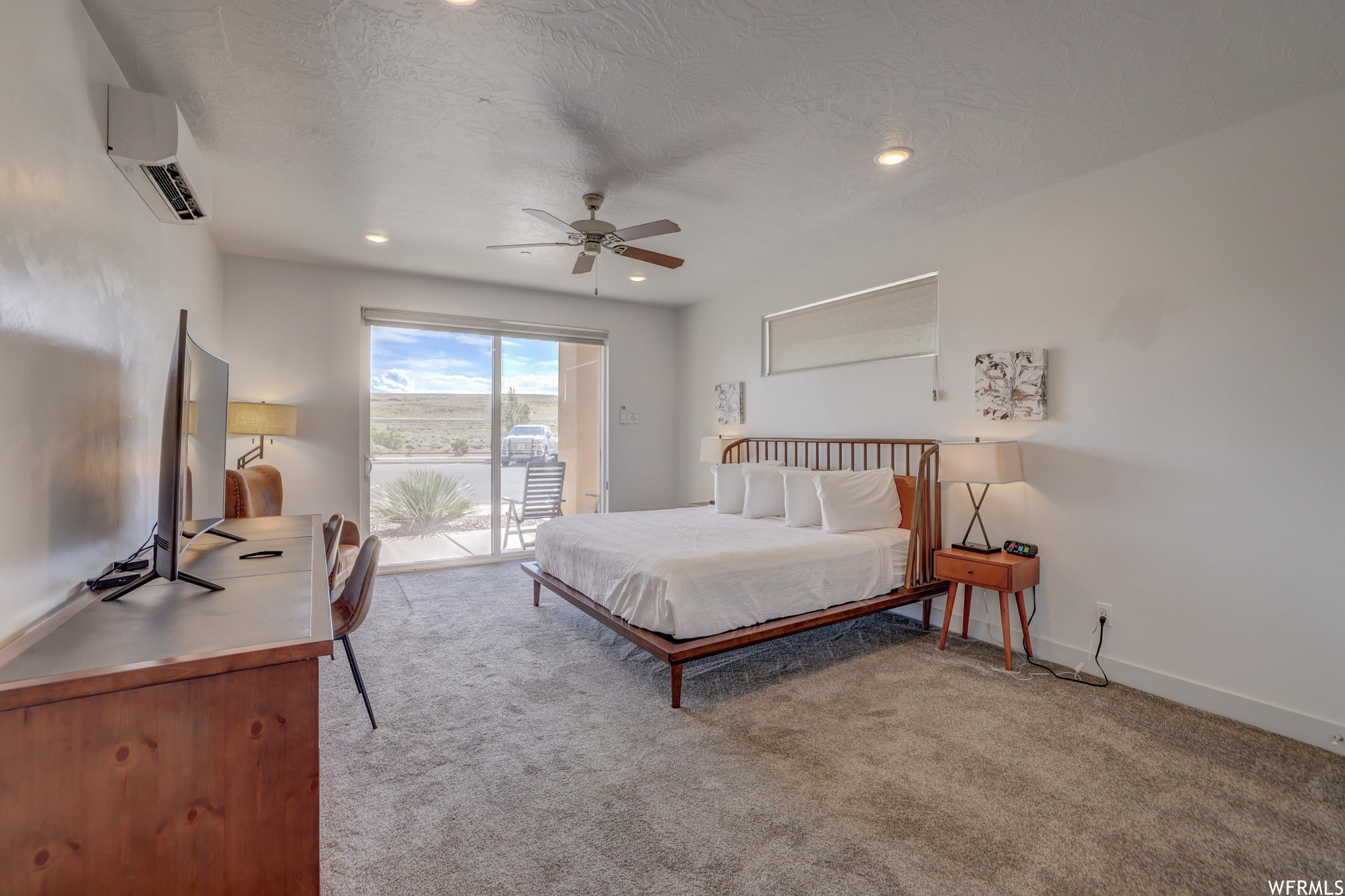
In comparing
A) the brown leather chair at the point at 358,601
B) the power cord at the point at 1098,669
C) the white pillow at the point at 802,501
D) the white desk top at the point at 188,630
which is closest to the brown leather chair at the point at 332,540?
the brown leather chair at the point at 358,601

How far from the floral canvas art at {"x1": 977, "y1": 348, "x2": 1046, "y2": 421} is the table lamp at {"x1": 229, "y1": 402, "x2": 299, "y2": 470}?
476 centimetres

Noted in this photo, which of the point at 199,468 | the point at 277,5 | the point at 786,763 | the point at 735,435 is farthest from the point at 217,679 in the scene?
the point at 735,435

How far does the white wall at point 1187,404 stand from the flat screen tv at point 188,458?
149 inches

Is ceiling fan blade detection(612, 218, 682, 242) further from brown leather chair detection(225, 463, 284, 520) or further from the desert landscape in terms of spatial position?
the desert landscape

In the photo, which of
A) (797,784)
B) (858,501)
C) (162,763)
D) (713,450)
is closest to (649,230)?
(858,501)

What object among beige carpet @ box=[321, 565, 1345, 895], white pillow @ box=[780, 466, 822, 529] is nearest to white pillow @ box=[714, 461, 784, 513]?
white pillow @ box=[780, 466, 822, 529]

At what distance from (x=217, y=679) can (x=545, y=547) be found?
2.79 metres

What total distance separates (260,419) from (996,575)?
488cm

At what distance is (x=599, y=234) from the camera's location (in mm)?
3129

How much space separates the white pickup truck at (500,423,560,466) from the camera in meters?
5.61

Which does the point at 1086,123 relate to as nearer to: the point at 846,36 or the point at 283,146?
the point at 846,36

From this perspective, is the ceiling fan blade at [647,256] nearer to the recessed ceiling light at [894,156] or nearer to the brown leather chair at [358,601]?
the recessed ceiling light at [894,156]

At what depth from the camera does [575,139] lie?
8.90 ft

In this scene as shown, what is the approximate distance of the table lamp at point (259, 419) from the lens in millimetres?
4098
